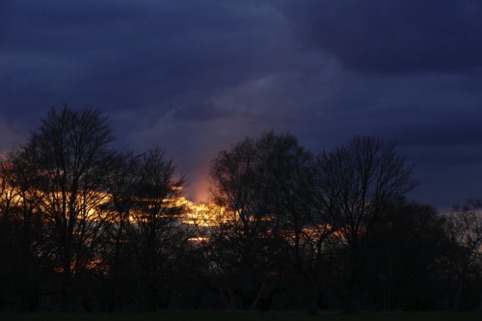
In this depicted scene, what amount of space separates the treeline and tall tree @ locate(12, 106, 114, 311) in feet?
0.26

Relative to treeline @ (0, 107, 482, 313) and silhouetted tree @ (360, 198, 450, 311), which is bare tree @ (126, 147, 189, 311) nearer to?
treeline @ (0, 107, 482, 313)

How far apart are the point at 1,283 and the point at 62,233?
5.98 m

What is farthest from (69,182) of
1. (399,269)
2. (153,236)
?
(399,269)

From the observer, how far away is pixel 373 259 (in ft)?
197

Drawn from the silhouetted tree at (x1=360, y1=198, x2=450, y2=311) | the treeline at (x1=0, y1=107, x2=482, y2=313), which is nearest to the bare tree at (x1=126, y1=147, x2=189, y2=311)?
the treeline at (x1=0, y1=107, x2=482, y2=313)

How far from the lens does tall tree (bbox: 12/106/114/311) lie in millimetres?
48125

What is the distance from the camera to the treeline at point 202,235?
4919 centimetres

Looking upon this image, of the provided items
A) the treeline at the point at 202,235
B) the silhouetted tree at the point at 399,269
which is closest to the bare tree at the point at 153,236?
the treeline at the point at 202,235

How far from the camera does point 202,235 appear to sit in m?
59.8

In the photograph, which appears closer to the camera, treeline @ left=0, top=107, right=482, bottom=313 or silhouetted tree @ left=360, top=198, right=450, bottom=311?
treeline @ left=0, top=107, right=482, bottom=313

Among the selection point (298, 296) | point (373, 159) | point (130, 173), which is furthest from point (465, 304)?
point (130, 173)

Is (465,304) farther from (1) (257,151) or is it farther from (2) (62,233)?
(2) (62,233)

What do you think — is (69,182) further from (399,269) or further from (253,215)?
(399,269)

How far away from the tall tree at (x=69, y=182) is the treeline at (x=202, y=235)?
80mm
